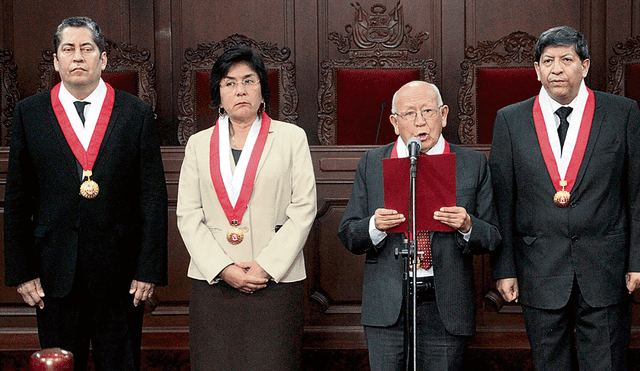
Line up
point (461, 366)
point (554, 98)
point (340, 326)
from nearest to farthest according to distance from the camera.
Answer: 1. point (461, 366)
2. point (554, 98)
3. point (340, 326)

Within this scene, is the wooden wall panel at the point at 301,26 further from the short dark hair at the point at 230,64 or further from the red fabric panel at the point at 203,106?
the short dark hair at the point at 230,64

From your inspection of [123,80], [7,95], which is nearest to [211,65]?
[123,80]

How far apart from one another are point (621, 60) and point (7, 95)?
415 cm

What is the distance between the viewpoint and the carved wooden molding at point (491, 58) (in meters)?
4.50

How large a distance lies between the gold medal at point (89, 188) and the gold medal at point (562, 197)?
1.48 meters

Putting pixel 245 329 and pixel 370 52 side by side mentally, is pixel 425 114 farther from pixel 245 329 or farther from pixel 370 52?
pixel 370 52

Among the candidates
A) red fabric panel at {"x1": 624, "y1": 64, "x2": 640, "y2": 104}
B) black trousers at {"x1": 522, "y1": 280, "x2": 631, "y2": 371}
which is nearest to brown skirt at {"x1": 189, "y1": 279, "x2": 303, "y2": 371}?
black trousers at {"x1": 522, "y1": 280, "x2": 631, "y2": 371}

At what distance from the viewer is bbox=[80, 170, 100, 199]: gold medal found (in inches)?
87.2

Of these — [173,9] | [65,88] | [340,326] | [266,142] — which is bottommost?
[340,326]

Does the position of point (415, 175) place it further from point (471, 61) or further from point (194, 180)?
point (471, 61)

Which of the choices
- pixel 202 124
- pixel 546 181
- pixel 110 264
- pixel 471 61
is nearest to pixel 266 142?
pixel 110 264

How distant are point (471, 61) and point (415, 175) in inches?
117

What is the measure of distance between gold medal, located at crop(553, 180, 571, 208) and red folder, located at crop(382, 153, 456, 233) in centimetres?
38

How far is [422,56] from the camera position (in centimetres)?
498
